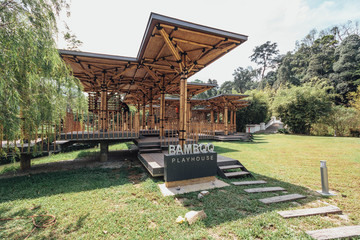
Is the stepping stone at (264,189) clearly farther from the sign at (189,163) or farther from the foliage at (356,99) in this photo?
the foliage at (356,99)

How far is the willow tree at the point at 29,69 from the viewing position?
8.75ft

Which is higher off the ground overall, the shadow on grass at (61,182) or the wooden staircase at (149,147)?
the wooden staircase at (149,147)

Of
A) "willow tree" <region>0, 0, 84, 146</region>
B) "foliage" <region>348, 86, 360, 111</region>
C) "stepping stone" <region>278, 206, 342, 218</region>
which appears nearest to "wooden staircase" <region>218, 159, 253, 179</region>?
"stepping stone" <region>278, 206, 342, 218</region>

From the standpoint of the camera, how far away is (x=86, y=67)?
8281 mm

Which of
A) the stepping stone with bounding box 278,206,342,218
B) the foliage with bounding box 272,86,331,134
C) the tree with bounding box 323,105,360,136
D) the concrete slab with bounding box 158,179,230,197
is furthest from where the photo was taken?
the foliage with bounding box 272,86,331,134

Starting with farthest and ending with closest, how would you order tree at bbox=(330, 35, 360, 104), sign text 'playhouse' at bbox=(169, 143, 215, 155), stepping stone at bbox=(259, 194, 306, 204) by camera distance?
tree at bbox=(330, 35, 360, 104), sign text 'playhouse' at bbox=(169, 143, 215, 155), stepping stone at bbox=(259, 194, 306, 204)

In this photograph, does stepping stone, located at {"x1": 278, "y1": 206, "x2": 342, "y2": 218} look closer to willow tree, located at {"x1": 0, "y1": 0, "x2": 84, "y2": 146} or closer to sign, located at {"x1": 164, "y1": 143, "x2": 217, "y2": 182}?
sign, located at {"x1": 164, "y1": 143, "x2": 217, "y2": 182}

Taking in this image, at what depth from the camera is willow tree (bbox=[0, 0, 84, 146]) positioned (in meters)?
2.67

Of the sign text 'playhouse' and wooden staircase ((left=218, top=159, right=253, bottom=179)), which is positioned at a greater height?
the sign text 'playhouse'

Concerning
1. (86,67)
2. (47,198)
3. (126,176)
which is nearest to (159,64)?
(86,67)

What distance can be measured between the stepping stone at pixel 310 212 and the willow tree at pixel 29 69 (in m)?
5.13

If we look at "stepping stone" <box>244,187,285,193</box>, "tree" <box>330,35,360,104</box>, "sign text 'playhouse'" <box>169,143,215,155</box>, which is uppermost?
"tree" <box>330,35,360,104</box>

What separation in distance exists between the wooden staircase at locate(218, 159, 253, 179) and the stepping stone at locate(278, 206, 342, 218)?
6.98 feet

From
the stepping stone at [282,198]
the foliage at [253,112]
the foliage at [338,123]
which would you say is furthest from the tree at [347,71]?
the stepping stone at [282,198]
